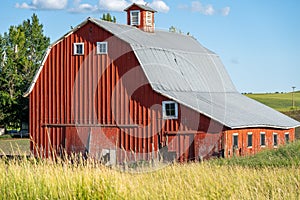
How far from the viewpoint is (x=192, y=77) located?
31203 millimetres

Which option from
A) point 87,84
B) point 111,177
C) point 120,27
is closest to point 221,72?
point 120,27

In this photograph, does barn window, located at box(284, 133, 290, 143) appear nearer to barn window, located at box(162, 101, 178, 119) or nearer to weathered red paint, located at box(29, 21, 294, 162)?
weathered red paint, located at box(29, 21, 294, 162)

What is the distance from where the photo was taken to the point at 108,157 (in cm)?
2756

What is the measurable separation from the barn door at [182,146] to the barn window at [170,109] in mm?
805

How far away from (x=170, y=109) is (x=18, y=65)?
34.0 metres

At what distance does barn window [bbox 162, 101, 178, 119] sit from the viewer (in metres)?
26.4

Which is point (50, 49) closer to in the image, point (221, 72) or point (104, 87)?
point (104, 87)

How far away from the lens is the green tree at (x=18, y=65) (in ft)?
180

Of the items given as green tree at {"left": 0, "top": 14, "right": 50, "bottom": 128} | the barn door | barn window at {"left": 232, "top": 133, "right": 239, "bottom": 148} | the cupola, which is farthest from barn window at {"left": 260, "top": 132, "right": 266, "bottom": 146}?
green tree at {"left": 0, "top": 14, "right": 50, "bottom": 128}

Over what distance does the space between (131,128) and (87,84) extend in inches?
116

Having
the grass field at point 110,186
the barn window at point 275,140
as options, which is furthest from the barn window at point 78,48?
the grass field at point 110,186

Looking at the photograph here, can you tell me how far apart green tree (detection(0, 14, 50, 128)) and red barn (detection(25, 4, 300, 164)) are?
2578cm

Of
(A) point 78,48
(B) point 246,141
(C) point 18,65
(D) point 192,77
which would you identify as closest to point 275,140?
(B) point 246,141

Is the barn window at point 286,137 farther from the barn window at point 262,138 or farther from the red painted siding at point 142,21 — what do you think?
the red painted siding at point 142,21
